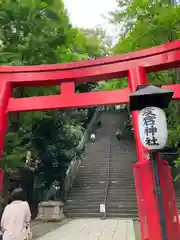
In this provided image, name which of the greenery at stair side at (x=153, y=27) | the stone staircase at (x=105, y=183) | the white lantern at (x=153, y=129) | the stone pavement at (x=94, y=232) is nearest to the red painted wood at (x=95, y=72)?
the white lantern at (x=153, y=129)

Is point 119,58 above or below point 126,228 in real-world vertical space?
above

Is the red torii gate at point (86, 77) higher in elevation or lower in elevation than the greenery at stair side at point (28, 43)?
lower

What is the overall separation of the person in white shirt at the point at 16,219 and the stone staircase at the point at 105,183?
1112 centimetres

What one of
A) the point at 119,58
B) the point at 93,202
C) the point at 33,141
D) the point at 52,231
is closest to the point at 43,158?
the point at 33,141

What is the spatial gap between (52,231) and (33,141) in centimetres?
583

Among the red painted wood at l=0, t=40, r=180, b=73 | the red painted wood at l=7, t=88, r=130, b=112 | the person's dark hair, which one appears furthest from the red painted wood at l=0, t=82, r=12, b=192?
the person's dark hair

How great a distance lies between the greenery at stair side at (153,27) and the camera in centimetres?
1199

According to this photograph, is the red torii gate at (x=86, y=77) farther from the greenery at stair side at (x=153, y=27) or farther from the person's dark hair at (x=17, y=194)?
the greenery at stair side at (x=153, y=27)

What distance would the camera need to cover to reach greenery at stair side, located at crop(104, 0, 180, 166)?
39.3ft

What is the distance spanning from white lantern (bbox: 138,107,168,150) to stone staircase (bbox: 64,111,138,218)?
10.4 metres

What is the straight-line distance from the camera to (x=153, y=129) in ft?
17.9

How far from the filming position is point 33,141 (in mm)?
16234

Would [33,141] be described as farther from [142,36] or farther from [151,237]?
[151,237]

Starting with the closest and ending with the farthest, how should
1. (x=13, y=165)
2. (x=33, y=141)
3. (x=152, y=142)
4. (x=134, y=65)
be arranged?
(x=152, y=142) → (x=134, y=65) → (x=13, y=165) → (x=33, y=141)
